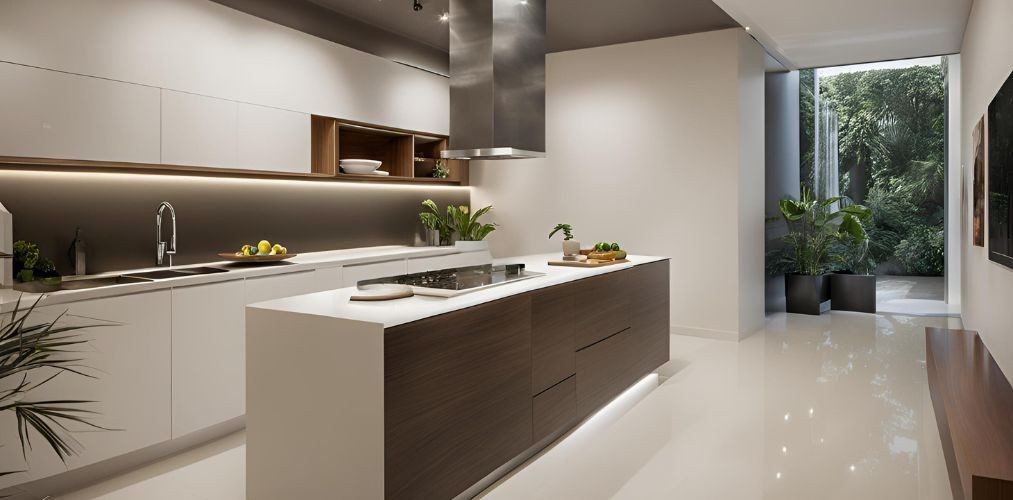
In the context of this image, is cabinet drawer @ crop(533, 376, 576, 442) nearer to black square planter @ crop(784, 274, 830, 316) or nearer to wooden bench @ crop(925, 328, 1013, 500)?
wooden bench @ crop(925, 328, 1013, 500)

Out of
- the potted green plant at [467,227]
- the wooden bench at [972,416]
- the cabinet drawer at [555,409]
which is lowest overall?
the cabinet drawer at [555,409]

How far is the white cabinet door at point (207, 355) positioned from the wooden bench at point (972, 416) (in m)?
3.36

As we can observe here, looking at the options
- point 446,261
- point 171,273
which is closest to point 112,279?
point 171,273

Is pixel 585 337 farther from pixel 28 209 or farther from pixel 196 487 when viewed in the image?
pixel 28 209

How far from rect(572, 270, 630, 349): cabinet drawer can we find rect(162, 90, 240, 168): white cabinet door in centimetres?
243

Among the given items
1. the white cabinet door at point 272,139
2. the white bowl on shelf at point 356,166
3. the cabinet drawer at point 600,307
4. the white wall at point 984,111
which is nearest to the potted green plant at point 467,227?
the white bowl on shelf at point 356,166

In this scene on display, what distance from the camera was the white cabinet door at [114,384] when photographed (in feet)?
9.44

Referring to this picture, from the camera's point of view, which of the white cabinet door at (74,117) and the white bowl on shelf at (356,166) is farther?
the white bowl on shelf at (356,166)

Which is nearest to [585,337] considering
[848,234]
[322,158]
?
[322,158]

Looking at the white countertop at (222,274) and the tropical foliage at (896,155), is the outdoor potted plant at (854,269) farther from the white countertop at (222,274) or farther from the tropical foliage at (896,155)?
the white countertop at (222,274)

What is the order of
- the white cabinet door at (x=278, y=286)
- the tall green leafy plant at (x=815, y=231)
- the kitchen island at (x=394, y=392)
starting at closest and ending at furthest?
the kitchen island at (x=394, y=392) → the white cabinet door at (x=278, y=286) → the tall green leafy plant at (x=815, y=231)

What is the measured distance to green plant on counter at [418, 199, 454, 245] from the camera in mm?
6508

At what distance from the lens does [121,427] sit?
3188 mm

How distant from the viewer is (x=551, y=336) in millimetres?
3359
